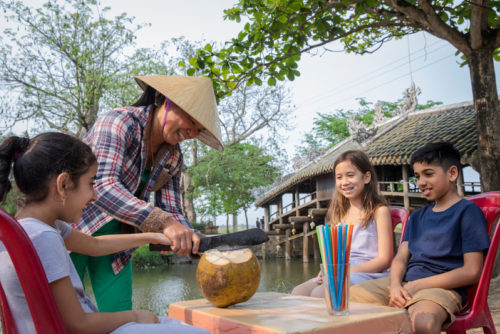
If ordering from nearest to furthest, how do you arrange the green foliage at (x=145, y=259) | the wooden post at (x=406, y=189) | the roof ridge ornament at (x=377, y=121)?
the wooden post at (x=406, y=189)
the roof ridge ornament at (x=377, y=121)
the green foliage at (x=145, y=259)

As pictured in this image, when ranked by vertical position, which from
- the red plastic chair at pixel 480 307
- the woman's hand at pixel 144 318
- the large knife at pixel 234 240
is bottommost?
the red plastic chair at pixel 480 307

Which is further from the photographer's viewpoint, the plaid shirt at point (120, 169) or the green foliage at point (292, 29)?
the green foliage at point (292, 29)

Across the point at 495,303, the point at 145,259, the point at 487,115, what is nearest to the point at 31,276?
the point at 495,303

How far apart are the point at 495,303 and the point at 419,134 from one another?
8382 mm

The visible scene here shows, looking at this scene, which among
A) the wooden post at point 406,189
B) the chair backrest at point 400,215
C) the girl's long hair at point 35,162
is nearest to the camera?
the girl's long hair at point 35,162

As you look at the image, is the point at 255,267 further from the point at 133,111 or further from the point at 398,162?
the point at 398,162

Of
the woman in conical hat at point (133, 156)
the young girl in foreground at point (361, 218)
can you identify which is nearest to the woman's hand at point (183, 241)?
the woman in conical hat at point (133, 156)

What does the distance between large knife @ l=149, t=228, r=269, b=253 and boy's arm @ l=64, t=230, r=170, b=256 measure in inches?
6.0

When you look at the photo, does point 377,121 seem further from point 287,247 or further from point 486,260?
point 486,260

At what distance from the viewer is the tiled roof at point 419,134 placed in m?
9.85

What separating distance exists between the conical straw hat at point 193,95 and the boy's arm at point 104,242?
61 centimetres

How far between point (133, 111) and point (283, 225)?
1665cm

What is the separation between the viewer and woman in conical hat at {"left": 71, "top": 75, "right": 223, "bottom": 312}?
75.5 inches

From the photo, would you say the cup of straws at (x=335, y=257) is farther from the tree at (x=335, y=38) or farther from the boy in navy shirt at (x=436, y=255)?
the tree at (x=335, y=38)
